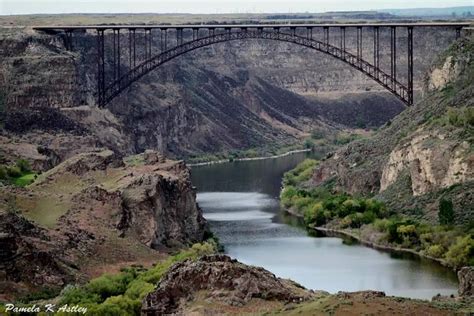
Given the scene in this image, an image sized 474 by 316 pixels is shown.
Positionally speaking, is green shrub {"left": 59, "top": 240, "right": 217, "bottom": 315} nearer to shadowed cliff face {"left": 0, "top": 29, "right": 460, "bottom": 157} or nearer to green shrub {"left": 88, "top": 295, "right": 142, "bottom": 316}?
green shrub {"left": 88, "top": 295, "right": 142, "bottom": 316}

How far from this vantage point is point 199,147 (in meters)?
152

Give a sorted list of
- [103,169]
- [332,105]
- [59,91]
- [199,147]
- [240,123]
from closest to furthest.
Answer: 1. [103,169]
2. [59,91]
3. [199,147]
4. [240,123]
5. [332,105]

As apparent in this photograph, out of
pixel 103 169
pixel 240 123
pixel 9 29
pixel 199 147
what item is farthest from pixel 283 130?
pixel 103 169

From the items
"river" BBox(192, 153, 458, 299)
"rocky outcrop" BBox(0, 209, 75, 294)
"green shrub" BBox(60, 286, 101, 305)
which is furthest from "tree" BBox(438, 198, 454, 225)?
"green shrub" BBox(60, 286, 101, 305)

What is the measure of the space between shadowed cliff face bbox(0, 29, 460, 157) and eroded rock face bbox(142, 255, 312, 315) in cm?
5990

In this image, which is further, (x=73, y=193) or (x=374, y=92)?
(x=374, y=92)

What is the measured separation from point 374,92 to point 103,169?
3803 inches

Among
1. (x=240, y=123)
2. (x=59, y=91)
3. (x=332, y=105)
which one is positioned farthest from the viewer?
(x=332, y=105)

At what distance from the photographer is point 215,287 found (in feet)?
179

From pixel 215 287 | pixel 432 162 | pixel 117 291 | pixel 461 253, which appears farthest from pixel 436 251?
pixel 215 287

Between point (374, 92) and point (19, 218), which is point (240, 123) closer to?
point (374, 92)

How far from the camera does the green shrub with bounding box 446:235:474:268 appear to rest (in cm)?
8175

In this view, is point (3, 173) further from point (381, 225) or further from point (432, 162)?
point (432, 162)

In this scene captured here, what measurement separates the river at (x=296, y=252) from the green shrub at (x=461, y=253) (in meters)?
0.90
